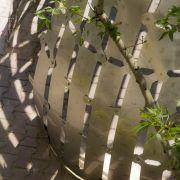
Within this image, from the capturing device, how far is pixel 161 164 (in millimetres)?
3473

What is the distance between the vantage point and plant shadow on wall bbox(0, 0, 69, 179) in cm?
418

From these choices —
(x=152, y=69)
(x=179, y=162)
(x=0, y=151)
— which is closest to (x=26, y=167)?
(x=0, y=151)

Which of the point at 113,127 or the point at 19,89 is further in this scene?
the point at 19,89

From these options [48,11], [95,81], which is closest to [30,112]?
[95,81]

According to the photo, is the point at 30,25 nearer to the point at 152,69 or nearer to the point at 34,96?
the point at 34,96

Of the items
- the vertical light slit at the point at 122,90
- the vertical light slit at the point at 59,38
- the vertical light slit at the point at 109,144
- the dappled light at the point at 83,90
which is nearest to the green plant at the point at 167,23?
the dappled light at the point at 83,90

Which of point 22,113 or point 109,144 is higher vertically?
point 22,113

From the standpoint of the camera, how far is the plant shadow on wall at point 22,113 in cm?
418

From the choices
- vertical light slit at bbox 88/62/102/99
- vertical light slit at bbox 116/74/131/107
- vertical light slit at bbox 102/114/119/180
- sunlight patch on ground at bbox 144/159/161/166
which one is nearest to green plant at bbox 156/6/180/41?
vertical light slit at bbox 116/74/131/107

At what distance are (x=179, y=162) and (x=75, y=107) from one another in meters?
1.16

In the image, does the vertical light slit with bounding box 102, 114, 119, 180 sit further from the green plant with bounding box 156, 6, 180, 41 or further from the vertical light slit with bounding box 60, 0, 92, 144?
the green plant with bounding box 156, 6, 180, 41

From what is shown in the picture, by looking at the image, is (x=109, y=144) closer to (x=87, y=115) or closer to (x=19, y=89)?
(x=87, y=115)

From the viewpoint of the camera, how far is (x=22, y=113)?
13.9ft

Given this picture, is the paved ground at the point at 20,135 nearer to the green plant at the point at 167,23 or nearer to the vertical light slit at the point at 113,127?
the vertical light slit at the point at 113,127
